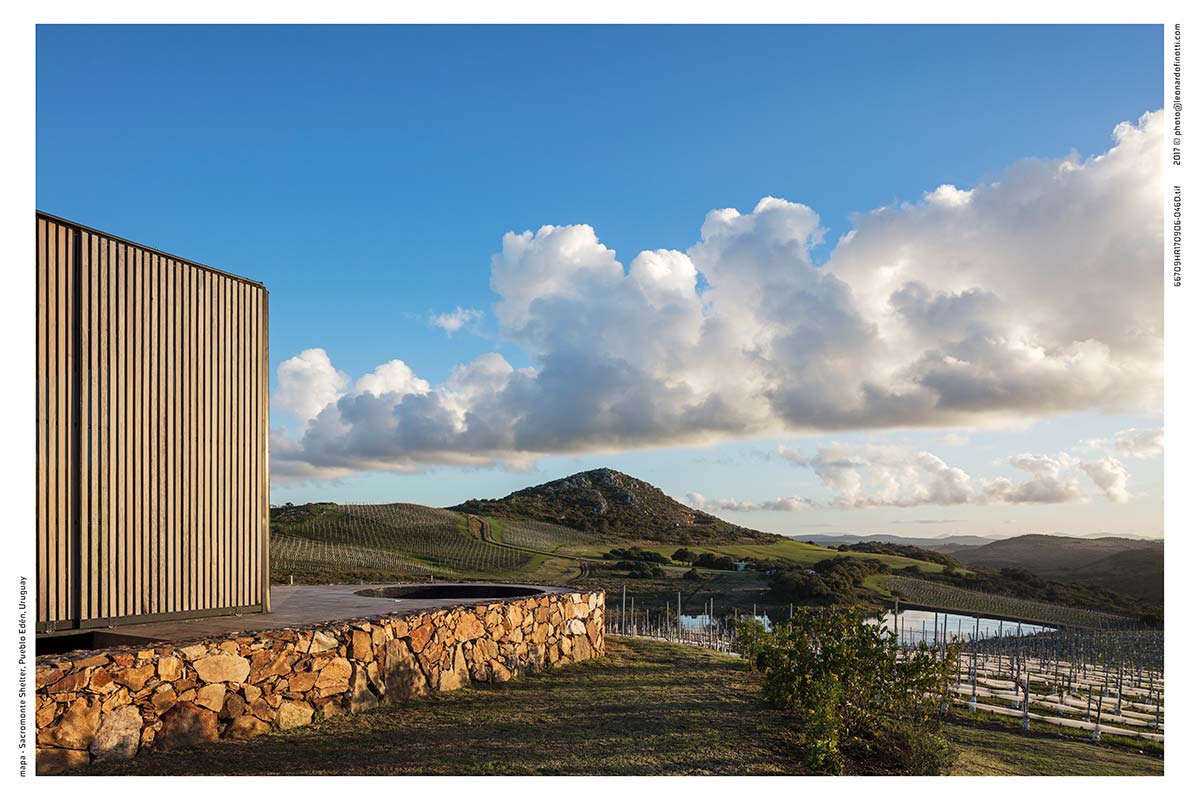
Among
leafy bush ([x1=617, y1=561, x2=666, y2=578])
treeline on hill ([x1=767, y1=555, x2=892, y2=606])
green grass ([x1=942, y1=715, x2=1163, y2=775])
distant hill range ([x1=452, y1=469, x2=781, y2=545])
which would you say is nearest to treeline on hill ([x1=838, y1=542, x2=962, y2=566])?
distant hill range ([x1=452, y1=469, x2=781, y2=545])

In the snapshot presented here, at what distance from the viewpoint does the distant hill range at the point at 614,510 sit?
72688 millimetres

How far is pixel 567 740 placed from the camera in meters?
6.61

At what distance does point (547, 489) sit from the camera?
282 ft

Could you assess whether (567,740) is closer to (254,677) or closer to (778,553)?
(254,677)

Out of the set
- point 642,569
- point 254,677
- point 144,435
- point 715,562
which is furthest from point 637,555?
point 254,677

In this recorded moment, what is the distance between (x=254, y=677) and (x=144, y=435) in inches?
101

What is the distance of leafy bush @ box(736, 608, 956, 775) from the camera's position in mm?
6391

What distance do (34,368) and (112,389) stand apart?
78 cm

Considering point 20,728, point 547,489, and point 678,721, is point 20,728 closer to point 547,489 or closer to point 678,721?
point 678,721

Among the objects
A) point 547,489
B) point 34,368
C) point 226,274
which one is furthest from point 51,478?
point 547,489

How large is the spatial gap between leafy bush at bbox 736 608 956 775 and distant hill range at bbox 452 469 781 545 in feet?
189

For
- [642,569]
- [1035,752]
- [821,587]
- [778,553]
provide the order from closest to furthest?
[1035,752]
[821,587]
[642,569]
[778,553]

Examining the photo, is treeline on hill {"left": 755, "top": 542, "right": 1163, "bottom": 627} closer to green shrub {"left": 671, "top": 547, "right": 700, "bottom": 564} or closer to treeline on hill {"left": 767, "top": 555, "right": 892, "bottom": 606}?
treeline on hill {"left": 767, "top": 555, "right": 892, "bottom": 606}

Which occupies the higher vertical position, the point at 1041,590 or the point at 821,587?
the point at 821,587
